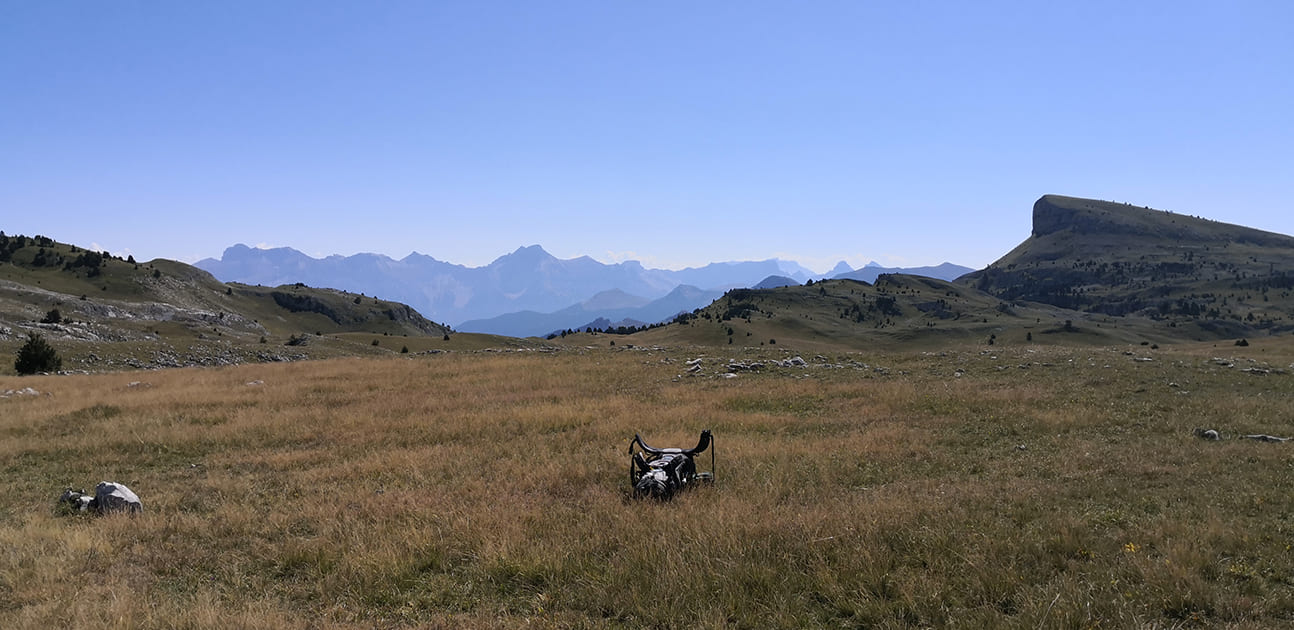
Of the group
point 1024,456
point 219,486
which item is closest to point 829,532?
point 1024,456

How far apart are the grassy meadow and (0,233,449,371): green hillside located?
27510 mm

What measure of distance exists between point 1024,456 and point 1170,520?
14.9ft

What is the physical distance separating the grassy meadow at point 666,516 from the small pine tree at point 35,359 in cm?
1872

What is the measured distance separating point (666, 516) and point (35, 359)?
4194cm

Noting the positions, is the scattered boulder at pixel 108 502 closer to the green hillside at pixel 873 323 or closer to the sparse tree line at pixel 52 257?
the green hillside at pixel 873 323

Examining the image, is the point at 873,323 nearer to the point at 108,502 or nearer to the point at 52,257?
the point at 108,502

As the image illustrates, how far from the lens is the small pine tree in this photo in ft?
108

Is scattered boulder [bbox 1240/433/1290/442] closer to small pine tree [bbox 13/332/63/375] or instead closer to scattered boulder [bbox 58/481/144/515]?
scattered boulder [bbox 58/481/144/515]

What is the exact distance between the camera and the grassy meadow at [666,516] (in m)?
6.14

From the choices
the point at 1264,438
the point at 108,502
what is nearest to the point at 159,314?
the point at 108,502

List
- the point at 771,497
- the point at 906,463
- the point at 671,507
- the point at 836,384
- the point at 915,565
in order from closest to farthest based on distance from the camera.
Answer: the point at 915,565 < the point at 671,507 < the point at 771,497 < the point at 906,463 < the point at 836,384

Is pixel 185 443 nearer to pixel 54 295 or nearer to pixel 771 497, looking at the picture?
pixel 771 497

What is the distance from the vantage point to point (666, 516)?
8.48 meters

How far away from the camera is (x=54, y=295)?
70750 millimetres
